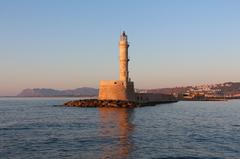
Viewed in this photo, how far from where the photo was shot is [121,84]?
233 feet

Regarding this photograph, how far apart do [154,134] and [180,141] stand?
434 centimetres

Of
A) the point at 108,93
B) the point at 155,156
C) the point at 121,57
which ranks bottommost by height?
the point at 155,156

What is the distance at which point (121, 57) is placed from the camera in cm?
7181

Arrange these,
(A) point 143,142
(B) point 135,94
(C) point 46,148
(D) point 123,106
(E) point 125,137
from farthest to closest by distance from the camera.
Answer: (B) point 135,94 → (D) point 123,106 → (E) point 125,137 → (A) point 143,142 → (C) point 46,148

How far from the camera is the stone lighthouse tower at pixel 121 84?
2808 inches

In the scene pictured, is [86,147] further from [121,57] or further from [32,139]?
[121,57]

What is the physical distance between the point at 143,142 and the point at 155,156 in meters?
5.03

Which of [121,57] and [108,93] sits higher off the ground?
[121,57]

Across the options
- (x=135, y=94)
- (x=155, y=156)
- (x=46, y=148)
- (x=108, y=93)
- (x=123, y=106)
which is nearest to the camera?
(x=155, y=156)

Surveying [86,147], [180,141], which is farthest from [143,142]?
[86,147]

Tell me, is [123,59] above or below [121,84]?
above

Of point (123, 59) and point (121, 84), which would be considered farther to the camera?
point (123, 59)

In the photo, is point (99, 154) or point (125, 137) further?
point (125, 137)

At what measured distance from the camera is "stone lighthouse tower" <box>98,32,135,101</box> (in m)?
71.3
